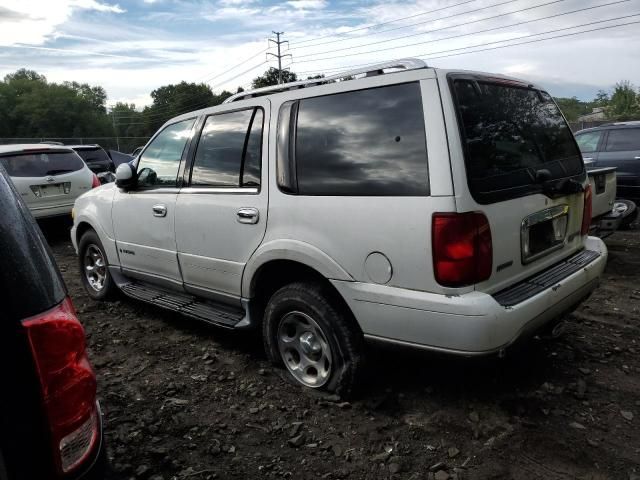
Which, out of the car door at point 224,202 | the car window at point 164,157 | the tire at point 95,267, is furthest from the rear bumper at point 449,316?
the tire at point 95,267

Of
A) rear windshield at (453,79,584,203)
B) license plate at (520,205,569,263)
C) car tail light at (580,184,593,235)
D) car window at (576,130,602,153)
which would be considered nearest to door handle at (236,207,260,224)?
rear windshield at (453,79,584,203)

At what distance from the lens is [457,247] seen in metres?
2.39

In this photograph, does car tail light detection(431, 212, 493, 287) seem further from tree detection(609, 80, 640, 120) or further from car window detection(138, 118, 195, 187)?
tree detection(609, 80, 640, 120)

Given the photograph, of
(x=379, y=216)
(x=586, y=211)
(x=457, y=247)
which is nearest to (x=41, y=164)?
(x=379, y=216)

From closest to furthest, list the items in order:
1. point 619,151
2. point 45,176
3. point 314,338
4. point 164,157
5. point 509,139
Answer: point 509,139, point 314,338, point 164,157, point 45,176, point 619,151

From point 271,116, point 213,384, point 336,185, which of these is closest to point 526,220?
point 336,185

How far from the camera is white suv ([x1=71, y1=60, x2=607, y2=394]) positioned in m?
2.45

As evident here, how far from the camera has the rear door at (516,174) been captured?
2521mm

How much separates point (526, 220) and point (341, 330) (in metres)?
1.20

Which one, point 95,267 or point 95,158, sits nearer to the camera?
point 95,267

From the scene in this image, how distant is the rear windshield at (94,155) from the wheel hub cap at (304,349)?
11762 mm

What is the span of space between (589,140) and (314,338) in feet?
27.3

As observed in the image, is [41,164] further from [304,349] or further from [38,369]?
[38,369]

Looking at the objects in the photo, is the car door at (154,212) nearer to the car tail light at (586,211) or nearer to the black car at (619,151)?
the car tail light at (586,211)
